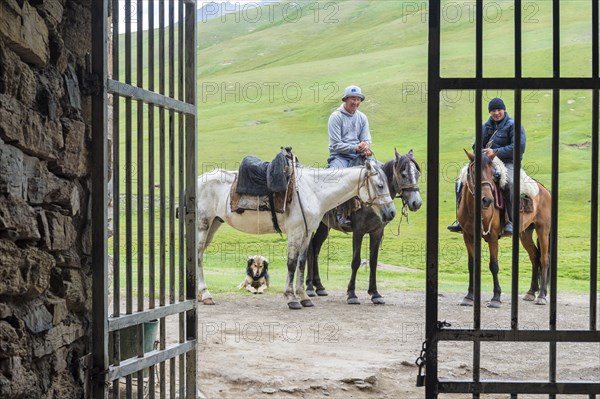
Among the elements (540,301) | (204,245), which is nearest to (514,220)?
(540,301)

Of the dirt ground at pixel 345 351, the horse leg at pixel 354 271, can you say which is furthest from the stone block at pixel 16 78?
the horse leg at pixel 354 271

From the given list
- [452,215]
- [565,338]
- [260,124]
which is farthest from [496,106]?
[260,124]

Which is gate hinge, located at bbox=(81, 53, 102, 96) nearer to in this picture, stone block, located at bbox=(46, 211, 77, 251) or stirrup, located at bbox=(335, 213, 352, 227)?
stone block, located at bbox=(46, 211, 77, 251)

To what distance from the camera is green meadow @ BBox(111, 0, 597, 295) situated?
2334 cm

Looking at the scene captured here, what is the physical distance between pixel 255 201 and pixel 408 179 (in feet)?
7.48

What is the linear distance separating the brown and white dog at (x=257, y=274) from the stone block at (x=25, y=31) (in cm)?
1047

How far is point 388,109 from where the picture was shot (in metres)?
51.1

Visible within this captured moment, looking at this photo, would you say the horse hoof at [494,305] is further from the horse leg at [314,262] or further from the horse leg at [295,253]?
the horse leg at [314,262]

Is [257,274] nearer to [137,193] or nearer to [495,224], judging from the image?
[495,224]

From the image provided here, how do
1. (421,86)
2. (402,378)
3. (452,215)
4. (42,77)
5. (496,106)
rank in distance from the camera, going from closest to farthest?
1. (42,77)
2. (402,378)
3. (496,106)
4. (452,215)
5. (421,86)

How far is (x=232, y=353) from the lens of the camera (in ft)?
30.0

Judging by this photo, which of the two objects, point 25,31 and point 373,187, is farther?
point 373,187

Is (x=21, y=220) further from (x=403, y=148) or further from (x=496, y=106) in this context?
(x=403, y=148)

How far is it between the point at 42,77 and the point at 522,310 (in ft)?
31.6
